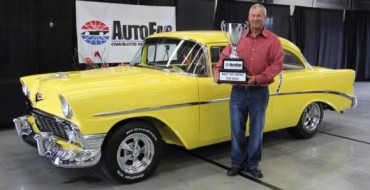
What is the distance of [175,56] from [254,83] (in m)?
1.15

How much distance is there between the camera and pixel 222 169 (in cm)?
440

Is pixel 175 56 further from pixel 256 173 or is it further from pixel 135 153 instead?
pixel 256 173

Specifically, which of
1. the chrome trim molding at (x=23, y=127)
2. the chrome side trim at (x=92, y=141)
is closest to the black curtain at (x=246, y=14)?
the chrome trim molding at (x=23, y=127)

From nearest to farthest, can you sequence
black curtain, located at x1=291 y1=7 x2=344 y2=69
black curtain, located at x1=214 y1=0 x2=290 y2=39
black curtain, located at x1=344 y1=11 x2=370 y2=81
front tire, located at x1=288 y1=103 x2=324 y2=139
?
1. front tire, located at x1=288 y1=103 x2=324 y2=139
2. black curtain, located at x1=214 y1=0 x2=290 y2=39
3. black curtain, located at x1=291 y1=7 x2=344 y2=69
4. black curtain, located at x1=344 y1=11 x2=370 y2=81

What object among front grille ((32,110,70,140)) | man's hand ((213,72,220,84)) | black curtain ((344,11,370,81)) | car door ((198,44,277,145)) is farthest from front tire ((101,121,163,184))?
black curtain ((344,11,370,81))

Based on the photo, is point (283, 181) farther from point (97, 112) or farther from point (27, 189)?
point (27, 189)

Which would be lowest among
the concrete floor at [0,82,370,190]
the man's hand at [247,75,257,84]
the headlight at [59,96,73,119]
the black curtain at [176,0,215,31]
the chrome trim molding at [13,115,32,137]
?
the concrete floor at [0,82,370,190]

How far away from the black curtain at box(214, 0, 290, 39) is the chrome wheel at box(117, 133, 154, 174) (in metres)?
5.91

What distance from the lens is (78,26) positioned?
688 centimetres

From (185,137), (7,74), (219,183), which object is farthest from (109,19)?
(219,183)

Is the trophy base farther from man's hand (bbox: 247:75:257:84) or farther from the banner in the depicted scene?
the banner

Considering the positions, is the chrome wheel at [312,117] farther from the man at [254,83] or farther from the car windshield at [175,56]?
the car windshield at [175,56]

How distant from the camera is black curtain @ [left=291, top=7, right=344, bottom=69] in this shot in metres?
11.6

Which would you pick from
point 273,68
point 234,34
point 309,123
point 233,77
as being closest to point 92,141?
point 233,77
